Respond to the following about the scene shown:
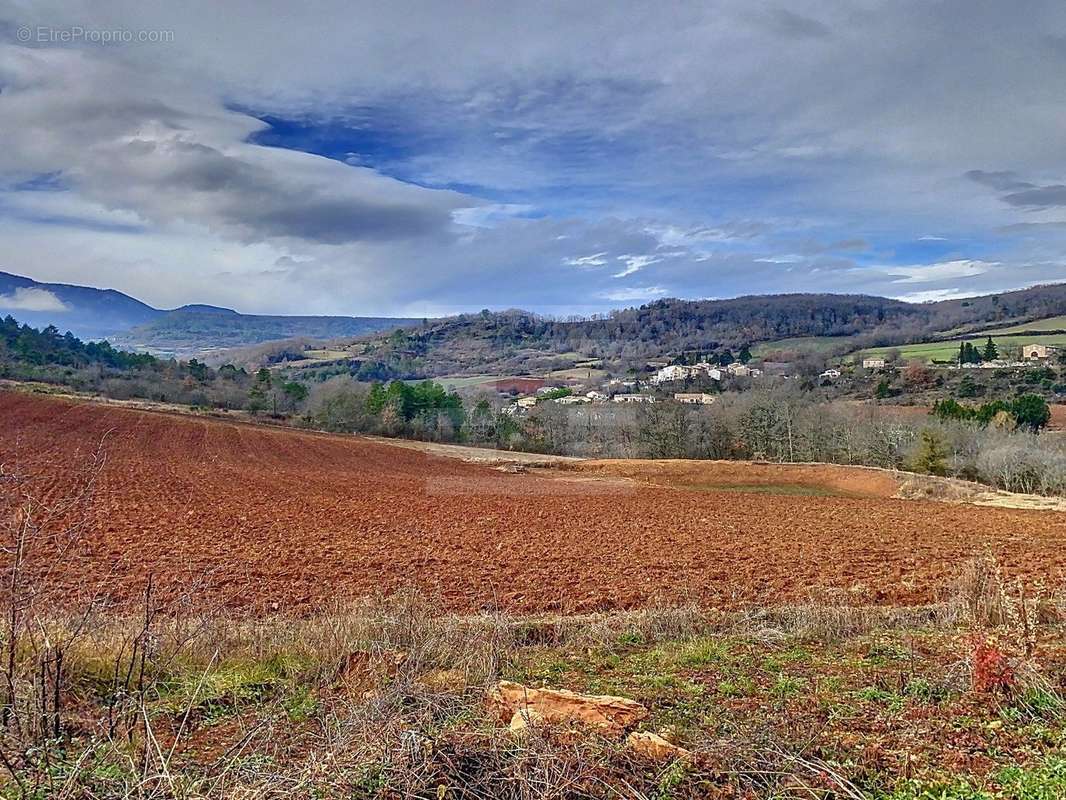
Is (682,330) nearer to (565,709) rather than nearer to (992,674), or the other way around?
(992,674)

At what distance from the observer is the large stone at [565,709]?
4.27 m

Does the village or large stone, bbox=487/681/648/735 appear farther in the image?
the village

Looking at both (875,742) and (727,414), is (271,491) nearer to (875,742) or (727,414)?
(875,742)

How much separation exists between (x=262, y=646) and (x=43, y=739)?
2.73 metres

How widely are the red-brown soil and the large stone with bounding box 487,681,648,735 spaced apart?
9.09 ft

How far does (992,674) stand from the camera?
15.6 ft

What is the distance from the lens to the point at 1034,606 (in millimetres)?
7195

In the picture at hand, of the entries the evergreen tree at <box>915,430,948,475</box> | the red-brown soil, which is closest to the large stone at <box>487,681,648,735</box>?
the red-brown soil

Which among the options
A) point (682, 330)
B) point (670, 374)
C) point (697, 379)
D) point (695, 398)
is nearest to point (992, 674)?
point (695, 398)

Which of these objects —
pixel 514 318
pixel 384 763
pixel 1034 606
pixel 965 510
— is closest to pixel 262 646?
pixel 384 763

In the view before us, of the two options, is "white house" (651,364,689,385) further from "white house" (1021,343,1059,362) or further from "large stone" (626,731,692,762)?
"large stone" (626,731,692,762)

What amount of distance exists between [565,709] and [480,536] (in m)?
14.8

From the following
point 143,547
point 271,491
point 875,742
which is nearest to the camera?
point 875,742

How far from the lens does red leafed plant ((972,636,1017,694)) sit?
471 centimetres
